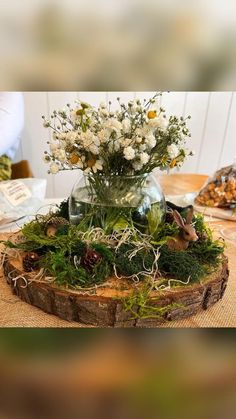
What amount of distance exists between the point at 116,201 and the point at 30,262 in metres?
0.20

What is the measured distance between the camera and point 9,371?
272mm

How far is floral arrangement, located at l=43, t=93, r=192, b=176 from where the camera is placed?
2.07 ft

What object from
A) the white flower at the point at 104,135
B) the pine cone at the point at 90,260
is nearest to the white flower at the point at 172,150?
the white flower at the point at 104,135

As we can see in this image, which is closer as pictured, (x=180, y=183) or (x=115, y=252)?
(x=115, y=252)

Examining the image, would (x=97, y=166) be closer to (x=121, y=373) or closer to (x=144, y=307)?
(x=144, y=307)

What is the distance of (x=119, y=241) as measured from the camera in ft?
2.24
